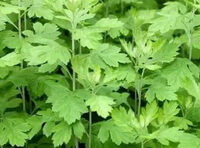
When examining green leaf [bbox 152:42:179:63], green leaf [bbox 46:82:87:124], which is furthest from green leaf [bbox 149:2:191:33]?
green leaf [bbox 46:82:87:124]

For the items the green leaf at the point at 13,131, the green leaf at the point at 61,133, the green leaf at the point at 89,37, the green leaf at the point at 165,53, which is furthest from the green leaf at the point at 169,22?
the green leaf at the point at 13,131

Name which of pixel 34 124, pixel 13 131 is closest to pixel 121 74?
pixel 34 124

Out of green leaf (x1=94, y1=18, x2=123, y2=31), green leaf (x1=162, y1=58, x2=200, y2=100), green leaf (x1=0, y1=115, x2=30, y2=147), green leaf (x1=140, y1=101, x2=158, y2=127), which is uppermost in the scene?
green leaf (x1=94, y1=18, x2=123, y2=31)

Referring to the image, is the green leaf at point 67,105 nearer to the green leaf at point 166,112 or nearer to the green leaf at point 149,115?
the green leaf at point 149,115

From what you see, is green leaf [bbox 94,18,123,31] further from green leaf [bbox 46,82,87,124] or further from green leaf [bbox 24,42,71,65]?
green leaf [bbox 46,82,87,124]

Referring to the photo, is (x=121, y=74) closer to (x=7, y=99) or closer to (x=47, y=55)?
(x=47, y=55)

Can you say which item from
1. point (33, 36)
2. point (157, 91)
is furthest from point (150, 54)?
point (33, 36)
